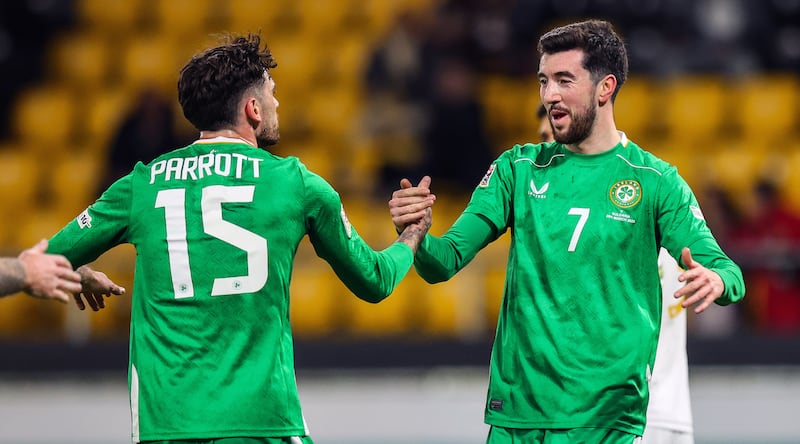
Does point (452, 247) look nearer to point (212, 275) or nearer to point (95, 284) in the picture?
point (212, 275)

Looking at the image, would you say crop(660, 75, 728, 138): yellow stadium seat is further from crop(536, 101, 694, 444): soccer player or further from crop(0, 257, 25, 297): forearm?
crop(0, 257, 25, 297): forearm

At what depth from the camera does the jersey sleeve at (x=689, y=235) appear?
463cm

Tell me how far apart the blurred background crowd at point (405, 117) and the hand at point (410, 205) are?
4.45m

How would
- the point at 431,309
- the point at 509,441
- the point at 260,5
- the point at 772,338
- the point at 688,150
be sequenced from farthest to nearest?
the point at 260,5
the point at 688,150
the point at 431,309
the point at 772,338
the point at 509,441

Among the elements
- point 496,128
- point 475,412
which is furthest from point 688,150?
point 475,412

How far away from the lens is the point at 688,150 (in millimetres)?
11977

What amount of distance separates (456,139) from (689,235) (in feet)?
19.6

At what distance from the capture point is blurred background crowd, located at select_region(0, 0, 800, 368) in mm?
9922

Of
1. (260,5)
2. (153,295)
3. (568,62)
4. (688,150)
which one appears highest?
(260,5)

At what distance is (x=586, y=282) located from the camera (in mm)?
4875

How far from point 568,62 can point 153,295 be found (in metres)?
1.79

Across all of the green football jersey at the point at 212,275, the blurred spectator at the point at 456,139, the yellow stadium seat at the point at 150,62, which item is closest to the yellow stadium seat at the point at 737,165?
the blurred spectator at the point at 456,139

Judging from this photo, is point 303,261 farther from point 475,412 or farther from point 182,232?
point 182,232

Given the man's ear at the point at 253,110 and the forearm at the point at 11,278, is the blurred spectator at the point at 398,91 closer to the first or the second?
the man's ear at the point at 253,110
